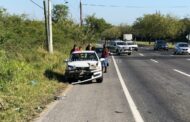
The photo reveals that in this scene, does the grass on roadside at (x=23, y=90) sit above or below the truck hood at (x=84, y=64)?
below

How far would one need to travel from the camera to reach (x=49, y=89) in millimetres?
17828

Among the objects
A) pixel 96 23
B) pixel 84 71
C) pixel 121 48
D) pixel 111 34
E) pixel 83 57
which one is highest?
pixel 96 23

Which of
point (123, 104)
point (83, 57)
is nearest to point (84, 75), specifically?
point (83, 57)

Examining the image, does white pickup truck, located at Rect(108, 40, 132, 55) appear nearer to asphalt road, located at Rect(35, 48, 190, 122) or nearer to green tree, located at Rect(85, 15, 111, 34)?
asphalt road, located at Rect(35, 48, 190, 122)

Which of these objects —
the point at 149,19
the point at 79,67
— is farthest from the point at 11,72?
the point at 149,19

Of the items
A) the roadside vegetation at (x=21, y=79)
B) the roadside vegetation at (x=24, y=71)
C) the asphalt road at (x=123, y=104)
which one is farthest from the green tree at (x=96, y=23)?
the asphalt road at (x=123, y=104)

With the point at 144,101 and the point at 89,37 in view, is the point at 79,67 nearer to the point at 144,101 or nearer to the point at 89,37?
the point at 144,101

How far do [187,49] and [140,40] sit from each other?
98430mm

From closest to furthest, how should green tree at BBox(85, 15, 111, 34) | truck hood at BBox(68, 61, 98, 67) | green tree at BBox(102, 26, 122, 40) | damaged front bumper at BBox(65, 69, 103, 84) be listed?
damaged front bumper at BBox(65, 69, 103, 84) < truck hood at BBox(68, 61, 98, 67) < green tree at BBox(85, 15, 111, 34) < green tree at BBox(102, 26, 122, 40)

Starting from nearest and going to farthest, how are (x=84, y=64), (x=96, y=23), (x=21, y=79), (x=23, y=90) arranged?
(x=23, y=90) → (x=21, y=79) → (x=84, y=64) → (x=96, y=23)

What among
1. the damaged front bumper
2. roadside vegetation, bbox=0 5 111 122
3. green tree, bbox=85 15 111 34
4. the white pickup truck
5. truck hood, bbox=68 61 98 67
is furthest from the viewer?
green tree, bbox=85 15 111 34

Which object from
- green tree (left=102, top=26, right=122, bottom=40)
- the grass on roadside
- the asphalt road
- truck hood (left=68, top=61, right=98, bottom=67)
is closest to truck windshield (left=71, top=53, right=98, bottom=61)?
truck hood (left=68, top=61, right=98, bottom=67)

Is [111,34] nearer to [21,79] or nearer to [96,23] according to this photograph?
[96,23]

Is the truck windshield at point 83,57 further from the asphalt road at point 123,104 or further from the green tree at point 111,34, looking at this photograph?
the green tree at point 111,34
